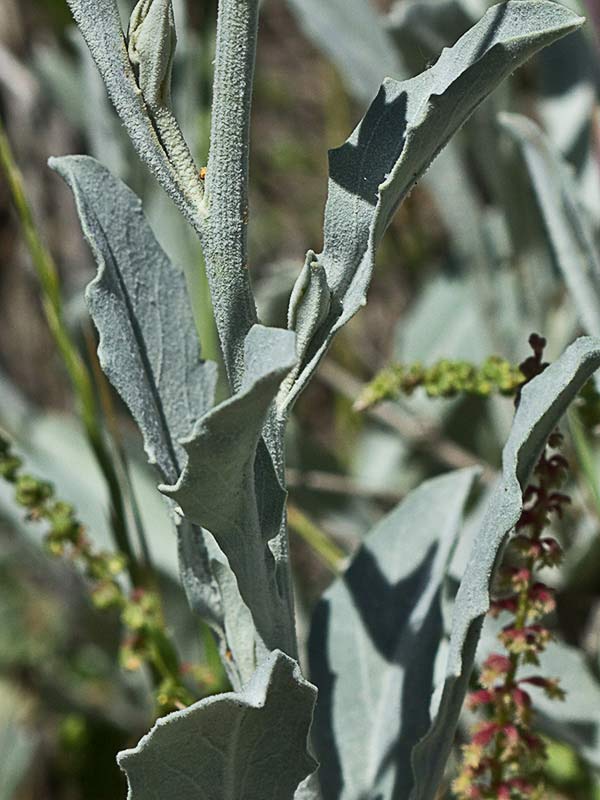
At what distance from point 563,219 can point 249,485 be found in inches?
23.9

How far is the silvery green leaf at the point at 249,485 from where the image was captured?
63cm

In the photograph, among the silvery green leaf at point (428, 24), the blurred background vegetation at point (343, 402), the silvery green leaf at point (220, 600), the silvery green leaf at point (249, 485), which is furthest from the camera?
the blurred background vegetation at point (343, 402)

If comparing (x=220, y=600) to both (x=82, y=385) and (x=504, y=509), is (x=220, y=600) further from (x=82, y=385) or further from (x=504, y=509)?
(x=82, y=385)

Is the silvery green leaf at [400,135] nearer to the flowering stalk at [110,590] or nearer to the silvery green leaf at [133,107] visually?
the silvery green leaf at [133,107]

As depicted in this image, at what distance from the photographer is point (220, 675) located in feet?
3.97

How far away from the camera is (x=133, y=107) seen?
29.5 inches

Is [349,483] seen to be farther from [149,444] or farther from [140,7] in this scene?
[140,7]

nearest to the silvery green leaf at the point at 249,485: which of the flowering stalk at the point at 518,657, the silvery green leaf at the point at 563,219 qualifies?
the flowering stalk at the point at 518,657

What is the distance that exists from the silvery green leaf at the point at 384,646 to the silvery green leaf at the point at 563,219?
0.27 metres

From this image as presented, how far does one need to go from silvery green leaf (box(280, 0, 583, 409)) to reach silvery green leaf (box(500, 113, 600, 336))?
0.45m

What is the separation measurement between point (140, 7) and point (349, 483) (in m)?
1.12

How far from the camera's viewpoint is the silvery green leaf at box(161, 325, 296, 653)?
632 mm

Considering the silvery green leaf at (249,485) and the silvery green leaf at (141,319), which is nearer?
the silvery green leaf at (249,485)

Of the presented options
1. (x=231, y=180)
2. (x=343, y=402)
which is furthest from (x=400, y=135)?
(x=343, y=402)
